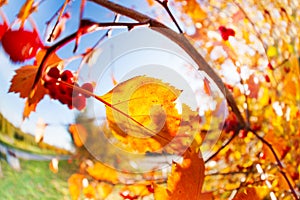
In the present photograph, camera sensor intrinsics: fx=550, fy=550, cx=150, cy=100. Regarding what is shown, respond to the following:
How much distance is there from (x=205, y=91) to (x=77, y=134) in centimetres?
14

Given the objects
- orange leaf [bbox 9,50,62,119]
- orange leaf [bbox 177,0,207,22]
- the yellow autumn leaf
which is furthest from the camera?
the yellow autumn leaf

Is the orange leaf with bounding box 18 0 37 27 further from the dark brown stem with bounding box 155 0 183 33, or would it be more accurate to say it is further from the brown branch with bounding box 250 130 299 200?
the brown branch with bounding box 250 130 299 200

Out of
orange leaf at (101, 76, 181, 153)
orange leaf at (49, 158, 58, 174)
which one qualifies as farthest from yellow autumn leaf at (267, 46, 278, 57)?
orange leaf at (49, 158, 58, 174)

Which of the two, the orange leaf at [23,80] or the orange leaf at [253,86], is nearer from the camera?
the orange leaf at [23,80]

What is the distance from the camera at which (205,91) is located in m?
0.53

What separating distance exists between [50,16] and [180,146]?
0.16 m

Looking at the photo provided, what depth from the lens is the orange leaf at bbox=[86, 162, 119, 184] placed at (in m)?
0.45

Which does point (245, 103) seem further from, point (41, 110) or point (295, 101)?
point (41, 110)

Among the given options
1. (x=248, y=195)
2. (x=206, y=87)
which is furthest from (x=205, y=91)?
(x=248, y=195)

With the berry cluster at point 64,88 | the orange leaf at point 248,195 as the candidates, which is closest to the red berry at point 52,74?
the berry cluster at point 64,88

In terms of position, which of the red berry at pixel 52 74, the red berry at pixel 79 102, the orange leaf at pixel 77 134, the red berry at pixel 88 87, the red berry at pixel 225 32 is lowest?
the orange leaf at pixel 77 134

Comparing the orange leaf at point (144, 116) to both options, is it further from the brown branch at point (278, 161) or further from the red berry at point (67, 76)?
the brown branch at point (278, 161)

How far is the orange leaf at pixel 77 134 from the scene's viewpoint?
0.45 meters

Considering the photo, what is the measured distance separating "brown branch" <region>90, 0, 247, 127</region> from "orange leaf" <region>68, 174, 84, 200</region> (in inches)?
5.7
